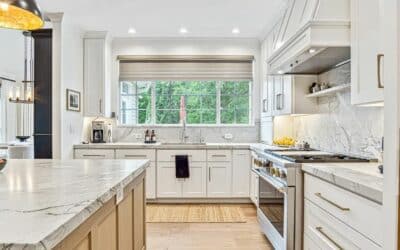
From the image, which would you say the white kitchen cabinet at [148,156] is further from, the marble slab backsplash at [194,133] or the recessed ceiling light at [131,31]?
the recessed ceiling light at [131,31]

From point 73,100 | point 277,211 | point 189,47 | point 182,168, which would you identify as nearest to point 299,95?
point 277,211

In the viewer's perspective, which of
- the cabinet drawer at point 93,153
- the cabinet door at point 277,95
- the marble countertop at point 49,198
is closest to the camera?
the marble countertop at point 49,198

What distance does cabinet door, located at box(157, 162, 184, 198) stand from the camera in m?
4.68

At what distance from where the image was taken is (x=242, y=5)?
3.81m

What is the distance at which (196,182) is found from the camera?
4.68 m

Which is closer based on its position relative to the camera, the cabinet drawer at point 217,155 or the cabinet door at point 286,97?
the cabinet door at point 286,97

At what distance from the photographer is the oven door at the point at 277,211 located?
7.92 ft

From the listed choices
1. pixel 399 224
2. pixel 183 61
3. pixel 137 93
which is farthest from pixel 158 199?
pixel 399 224

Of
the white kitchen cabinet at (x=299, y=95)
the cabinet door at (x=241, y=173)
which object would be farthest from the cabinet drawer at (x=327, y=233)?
the cabinet door at (x=241, y=173)

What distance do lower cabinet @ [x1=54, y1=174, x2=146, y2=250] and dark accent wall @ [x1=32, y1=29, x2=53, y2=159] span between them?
221 cm

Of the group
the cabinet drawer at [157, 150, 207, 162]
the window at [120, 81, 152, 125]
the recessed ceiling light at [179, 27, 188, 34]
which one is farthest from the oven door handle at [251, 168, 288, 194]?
the window at [120, 81, 152, 125]

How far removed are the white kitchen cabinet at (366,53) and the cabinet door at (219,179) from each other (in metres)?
2.85

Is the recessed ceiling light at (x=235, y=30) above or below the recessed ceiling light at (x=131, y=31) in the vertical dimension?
below

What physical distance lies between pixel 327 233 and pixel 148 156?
3184 mm
